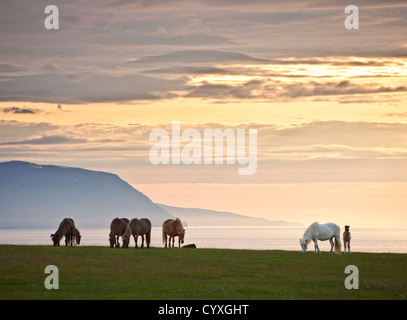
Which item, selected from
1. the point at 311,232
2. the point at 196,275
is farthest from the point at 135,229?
the point at 196,275

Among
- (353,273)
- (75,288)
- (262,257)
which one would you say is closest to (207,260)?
(262,257)

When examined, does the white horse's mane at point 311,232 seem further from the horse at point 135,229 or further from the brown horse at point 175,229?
the horse at point 135,229

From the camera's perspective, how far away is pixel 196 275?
Result: 3253 centimetres

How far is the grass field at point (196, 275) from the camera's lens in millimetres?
27375

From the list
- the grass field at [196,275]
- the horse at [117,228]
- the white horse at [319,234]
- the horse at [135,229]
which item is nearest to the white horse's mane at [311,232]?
the white horse at [319,234]

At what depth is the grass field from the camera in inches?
1078

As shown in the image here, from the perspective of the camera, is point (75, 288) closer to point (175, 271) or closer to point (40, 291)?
point (40, 291)

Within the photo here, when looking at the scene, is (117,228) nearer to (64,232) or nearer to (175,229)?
(64,232)

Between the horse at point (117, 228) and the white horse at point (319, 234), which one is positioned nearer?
the white horse at point (319, 234)
